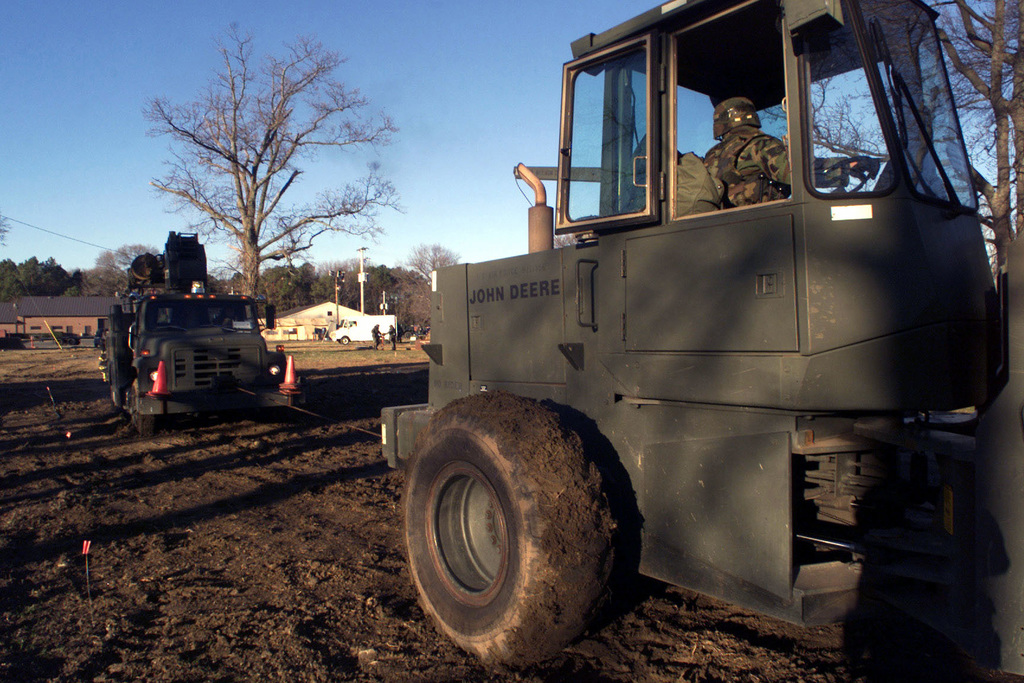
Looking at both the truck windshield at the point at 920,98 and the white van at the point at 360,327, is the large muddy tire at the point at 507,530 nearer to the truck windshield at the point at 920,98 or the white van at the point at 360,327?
the truck windshield at the point at 920,98

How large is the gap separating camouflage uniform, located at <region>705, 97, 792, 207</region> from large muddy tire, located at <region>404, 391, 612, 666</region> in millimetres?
1243

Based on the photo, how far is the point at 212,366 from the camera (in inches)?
425

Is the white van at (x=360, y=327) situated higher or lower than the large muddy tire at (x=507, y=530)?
higher

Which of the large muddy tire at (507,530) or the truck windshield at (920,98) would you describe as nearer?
the truck windshield at (920,98)

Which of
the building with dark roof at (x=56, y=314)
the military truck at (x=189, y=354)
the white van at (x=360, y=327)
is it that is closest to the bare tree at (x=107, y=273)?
the building with dark roof at (x=56, y=314)

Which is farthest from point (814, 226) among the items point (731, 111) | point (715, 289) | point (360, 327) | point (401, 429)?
point (360, 327)

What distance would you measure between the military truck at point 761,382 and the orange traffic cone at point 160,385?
7999 mm

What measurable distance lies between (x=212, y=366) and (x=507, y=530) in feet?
29.9

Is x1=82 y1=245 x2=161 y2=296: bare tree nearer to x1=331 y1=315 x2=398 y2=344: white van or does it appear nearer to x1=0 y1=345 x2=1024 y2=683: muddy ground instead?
x1=331 y1=315 x2=398 y2=344: white van

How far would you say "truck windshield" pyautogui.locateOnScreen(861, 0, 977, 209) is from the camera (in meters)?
2.59

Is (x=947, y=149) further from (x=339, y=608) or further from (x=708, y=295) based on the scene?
(x=339, y=608)

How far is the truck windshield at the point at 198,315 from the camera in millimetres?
11297

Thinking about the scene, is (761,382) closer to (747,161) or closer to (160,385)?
(747,161)

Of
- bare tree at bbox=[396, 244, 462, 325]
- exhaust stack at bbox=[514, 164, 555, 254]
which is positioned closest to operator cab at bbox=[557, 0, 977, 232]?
exhaust stack at bbox=[514, 164, 555, 254]
